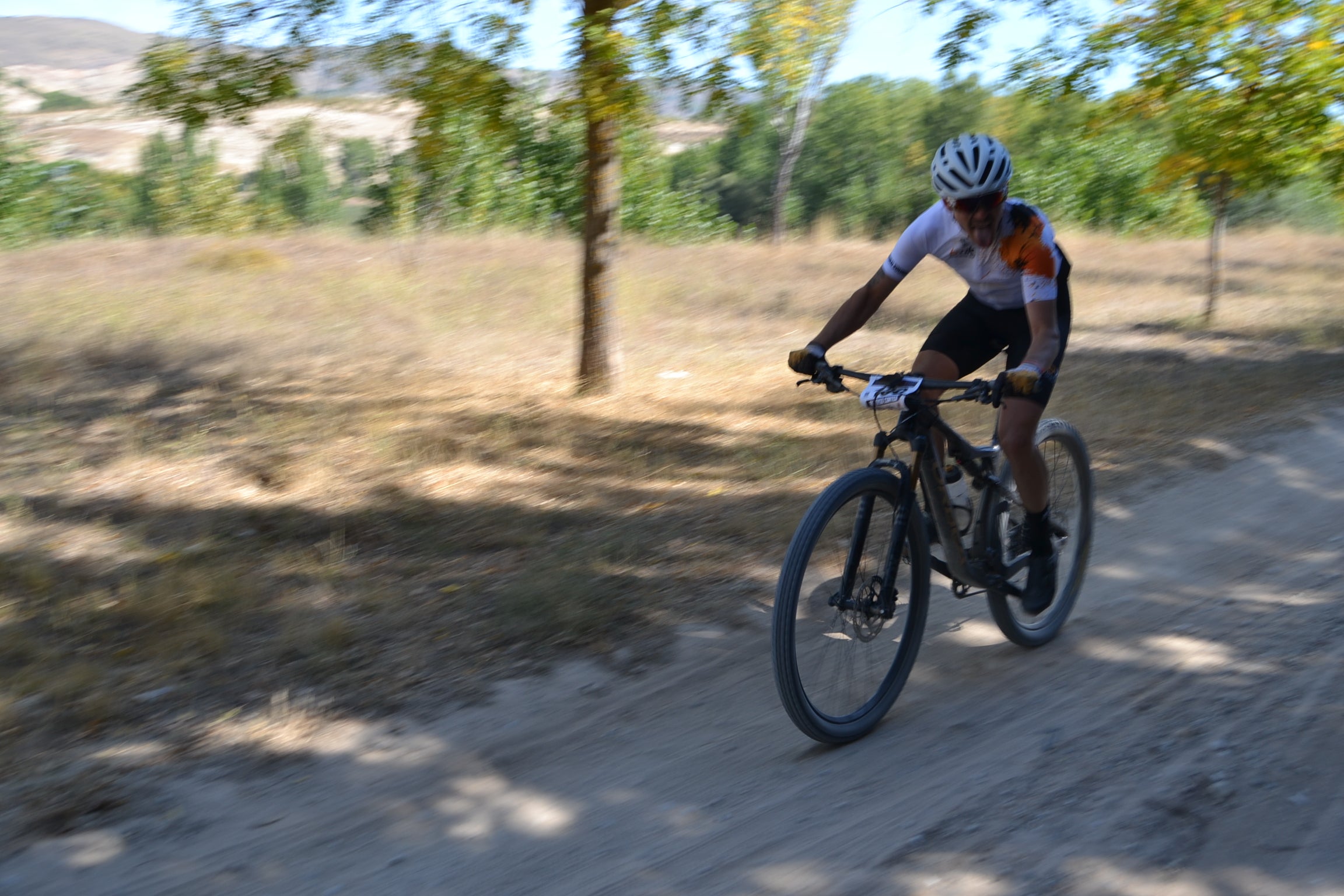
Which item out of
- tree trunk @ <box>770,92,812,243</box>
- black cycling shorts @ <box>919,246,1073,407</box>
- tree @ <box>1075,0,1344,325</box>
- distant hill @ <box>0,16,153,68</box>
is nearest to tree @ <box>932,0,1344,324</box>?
tree @ <box>1075,0,1344,325</box>

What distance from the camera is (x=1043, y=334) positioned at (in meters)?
4.04

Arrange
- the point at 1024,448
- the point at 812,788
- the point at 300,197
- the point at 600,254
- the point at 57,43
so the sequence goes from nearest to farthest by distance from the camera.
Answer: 1. the point at 812,788
2. the point at 1024,448
3. the point at 600,254
4. the point at 300,197
5. the point at 57,43

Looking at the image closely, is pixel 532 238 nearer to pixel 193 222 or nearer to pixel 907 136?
pixel 193 222

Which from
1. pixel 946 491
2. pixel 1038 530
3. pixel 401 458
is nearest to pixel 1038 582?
pixel 1038 530

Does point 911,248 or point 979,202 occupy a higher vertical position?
point 979,202

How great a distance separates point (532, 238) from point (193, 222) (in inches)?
613

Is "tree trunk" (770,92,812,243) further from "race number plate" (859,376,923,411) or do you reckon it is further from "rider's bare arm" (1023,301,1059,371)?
"race number plate" (859,376,923,411)

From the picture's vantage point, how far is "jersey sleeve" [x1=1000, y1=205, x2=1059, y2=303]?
4078 millimetres

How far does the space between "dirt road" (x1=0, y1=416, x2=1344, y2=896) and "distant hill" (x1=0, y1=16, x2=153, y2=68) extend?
68.4m

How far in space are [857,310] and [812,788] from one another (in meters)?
1.77

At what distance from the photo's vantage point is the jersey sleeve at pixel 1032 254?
4078 mm

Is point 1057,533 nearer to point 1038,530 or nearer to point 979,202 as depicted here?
point 1038,530

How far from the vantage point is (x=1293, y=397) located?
30.9ft

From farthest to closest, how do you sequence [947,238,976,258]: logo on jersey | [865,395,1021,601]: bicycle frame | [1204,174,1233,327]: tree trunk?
[1204,174,1233,327]: tree trunk < [947,238,976,258]: logo on jersey < [865,395,1021,601]: bicycle frame
